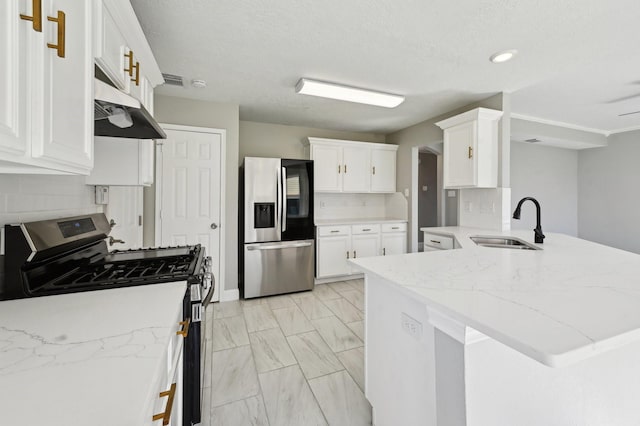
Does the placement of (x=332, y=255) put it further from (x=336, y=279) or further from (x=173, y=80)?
(x=173, y=80)

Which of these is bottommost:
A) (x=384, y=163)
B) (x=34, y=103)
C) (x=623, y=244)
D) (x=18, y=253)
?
(x=623, y=244)

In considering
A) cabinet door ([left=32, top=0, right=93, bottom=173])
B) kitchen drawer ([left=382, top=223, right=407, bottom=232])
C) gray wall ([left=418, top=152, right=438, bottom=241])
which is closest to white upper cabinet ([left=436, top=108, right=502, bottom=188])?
kitchen drawer ([left=382, top=223, right=407, bottom=232])

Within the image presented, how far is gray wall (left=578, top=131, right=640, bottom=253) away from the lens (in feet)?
15.2

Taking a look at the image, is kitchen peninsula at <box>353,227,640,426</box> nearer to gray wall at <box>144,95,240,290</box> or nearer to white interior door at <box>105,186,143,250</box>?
white interior door at <box>105,186,143,250</box>

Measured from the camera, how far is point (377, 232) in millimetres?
4137

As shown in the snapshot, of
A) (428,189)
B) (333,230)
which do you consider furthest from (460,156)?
(428,189)

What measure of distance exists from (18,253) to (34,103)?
0.67 meters

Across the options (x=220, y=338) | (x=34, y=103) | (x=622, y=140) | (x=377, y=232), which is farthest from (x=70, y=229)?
(x=622, y=140)

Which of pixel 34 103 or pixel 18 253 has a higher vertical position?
pixel 34 103

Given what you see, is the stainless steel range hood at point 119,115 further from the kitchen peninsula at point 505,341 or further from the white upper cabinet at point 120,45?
the kitchen peninsula at point 505,341

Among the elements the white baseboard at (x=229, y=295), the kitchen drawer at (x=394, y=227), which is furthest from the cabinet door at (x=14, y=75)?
the kitchen drawer at (x=394, y=227)

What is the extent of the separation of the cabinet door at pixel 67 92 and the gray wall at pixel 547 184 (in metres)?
5.74

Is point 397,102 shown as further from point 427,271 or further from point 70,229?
point 70,229

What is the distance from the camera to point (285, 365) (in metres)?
1.98
